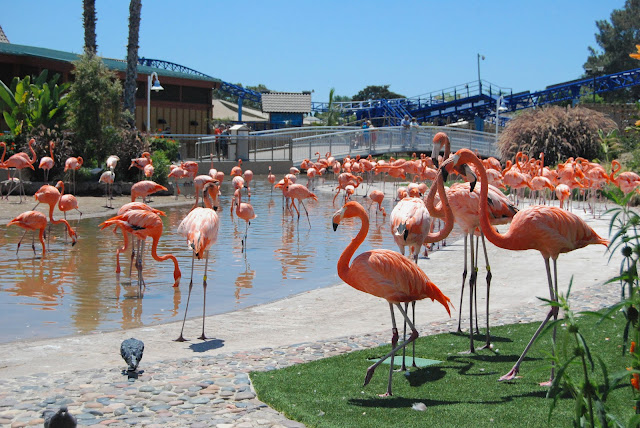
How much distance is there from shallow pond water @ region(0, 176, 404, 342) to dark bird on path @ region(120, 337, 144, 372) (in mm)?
1997

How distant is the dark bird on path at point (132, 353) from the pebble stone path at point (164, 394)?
112mm

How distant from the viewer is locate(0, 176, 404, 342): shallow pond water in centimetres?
772

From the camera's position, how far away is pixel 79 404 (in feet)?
15.1

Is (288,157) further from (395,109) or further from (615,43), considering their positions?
(615,43)

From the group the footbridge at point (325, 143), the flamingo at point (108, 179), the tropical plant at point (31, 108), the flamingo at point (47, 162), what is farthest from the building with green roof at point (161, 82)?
the flamingo at point (108, 179)

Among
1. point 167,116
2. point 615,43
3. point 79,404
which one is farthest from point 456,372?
point 615,43

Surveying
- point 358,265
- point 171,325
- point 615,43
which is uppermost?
point 615,43

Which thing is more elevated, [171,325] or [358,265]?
[358,265]

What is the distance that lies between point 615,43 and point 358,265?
229 ft

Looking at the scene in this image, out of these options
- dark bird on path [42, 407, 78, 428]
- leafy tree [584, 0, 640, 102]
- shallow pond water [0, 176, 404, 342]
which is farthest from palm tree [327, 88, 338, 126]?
dark bird on path [42, 407, 78, 428]

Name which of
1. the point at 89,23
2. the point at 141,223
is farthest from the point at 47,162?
the point at 141,223

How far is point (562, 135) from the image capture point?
2595cm

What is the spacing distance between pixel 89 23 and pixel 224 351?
21.3 meters

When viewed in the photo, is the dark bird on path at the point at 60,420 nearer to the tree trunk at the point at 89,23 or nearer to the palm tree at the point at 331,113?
the tree trunk at the point at 89,23
